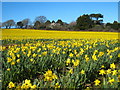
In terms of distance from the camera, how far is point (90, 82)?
429cm

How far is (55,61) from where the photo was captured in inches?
209

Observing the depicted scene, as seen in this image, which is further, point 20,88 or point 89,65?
point 89,65

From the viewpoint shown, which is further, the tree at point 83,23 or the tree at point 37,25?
the tree at point 83,23

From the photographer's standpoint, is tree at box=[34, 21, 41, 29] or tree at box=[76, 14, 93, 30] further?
tree at box=[76, 14, 93, 30]

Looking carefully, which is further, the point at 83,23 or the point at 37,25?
the point at 83,23

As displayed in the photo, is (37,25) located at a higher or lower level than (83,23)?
lower

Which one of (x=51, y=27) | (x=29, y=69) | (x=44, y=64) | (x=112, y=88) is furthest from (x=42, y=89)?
(x=51, y=27)

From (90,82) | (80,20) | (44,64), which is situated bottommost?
(90,82)

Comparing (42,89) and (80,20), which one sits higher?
(80,20)

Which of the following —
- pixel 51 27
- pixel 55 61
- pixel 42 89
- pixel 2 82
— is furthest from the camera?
pixel 51 27

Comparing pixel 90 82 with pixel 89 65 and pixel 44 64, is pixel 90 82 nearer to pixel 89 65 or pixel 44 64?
pixel 89 65

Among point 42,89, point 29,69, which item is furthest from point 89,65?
point 42,89

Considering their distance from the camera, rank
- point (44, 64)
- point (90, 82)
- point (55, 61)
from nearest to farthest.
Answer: point (90, 82) < point (44, 64) < point (55, 61)

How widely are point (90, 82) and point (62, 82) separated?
1.13m
